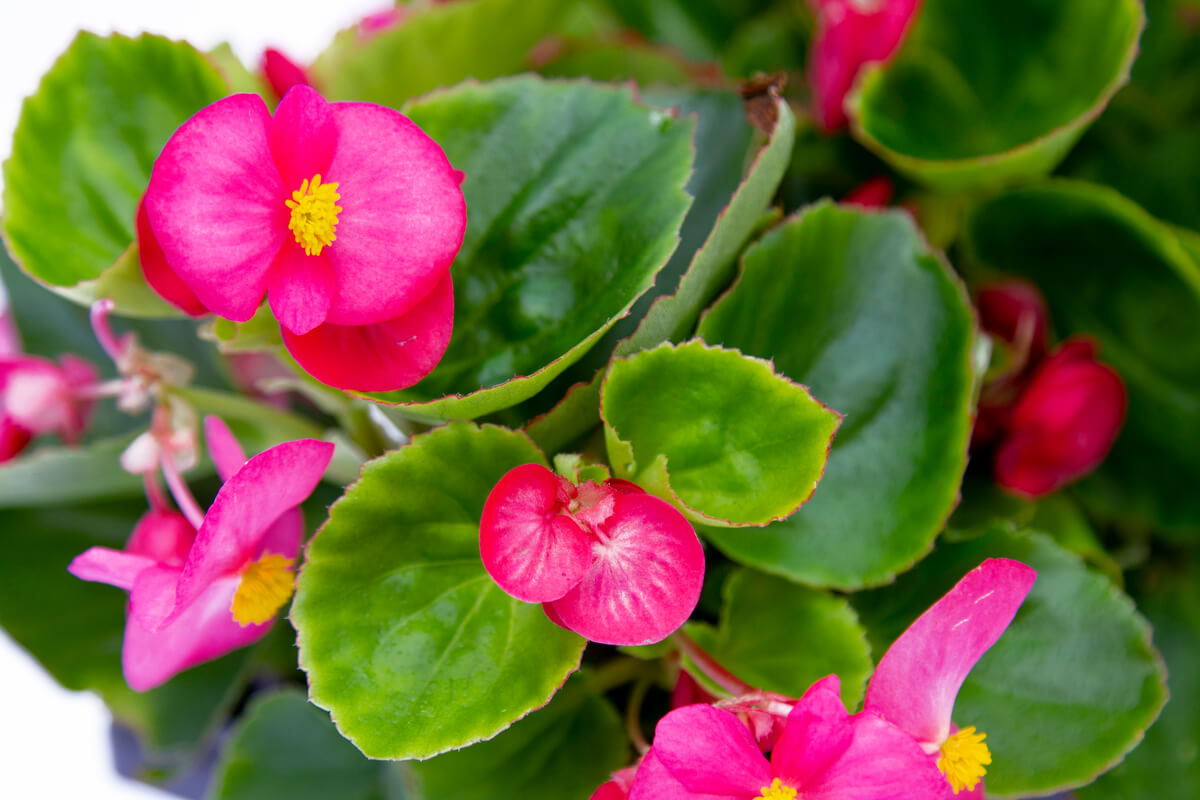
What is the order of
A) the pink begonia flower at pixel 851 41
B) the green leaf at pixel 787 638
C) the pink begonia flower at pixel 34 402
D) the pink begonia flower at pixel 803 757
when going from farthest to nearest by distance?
the pink begonia flower at pixel 851 41
the pink begonia flower at pixel 34 402
the green leaf at pixel 787 638
the pink begonia flower at pixel 803 757

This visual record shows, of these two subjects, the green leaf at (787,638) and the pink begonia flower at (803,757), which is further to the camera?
the green leaf at (787,638)

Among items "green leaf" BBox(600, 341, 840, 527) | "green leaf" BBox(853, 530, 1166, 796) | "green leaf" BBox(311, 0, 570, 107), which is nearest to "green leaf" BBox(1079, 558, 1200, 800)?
"green leaf" BBox(853, 530, 1166, 796)

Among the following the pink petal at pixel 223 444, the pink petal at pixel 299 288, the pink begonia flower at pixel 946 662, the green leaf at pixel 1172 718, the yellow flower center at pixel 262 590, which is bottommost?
the green leaf at pixel 1172 718

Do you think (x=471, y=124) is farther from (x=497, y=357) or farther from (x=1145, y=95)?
(x=1145, y=95)

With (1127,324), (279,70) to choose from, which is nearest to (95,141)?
(279,70)

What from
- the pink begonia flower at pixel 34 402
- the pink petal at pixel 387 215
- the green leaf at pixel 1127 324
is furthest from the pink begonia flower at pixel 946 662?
the pink begonia flower at pixel 34 402

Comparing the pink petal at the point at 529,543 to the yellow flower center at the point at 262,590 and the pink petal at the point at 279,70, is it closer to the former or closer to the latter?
the yellow flower center at the point at 262,590
